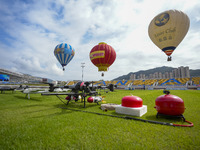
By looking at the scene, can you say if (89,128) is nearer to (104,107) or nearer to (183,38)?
(104,107)

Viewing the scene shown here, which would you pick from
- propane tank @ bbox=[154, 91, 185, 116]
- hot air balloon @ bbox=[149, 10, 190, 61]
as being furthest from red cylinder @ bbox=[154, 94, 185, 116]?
hot air balloon @ bbox=[149, 10, 190, 61]

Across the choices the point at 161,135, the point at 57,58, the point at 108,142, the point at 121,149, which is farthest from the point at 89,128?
the point at 57,58

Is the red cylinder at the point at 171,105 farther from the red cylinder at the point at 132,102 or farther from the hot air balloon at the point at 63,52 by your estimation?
the hot air balloon at the point at 63,52

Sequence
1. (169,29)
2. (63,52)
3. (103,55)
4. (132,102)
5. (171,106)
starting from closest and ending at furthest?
(171,106)
(132,102)
(169,29)
(103,55)
(63,52)

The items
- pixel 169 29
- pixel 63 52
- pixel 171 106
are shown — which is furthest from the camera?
pixel 63 52

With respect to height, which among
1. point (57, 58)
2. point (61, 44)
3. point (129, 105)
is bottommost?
point (129, 105)

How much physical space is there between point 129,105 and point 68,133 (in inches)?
200

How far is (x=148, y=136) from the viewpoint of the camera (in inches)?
180

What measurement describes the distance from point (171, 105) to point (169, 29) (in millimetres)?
16957

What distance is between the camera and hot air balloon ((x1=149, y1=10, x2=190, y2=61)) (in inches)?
672

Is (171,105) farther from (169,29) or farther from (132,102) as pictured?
(169,29)

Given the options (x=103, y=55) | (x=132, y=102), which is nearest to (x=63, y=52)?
(x=103, y=55)

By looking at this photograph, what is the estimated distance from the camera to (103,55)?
21562 mm

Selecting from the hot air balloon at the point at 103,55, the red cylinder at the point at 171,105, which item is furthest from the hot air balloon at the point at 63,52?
the red cylinder at the point at 171,105
